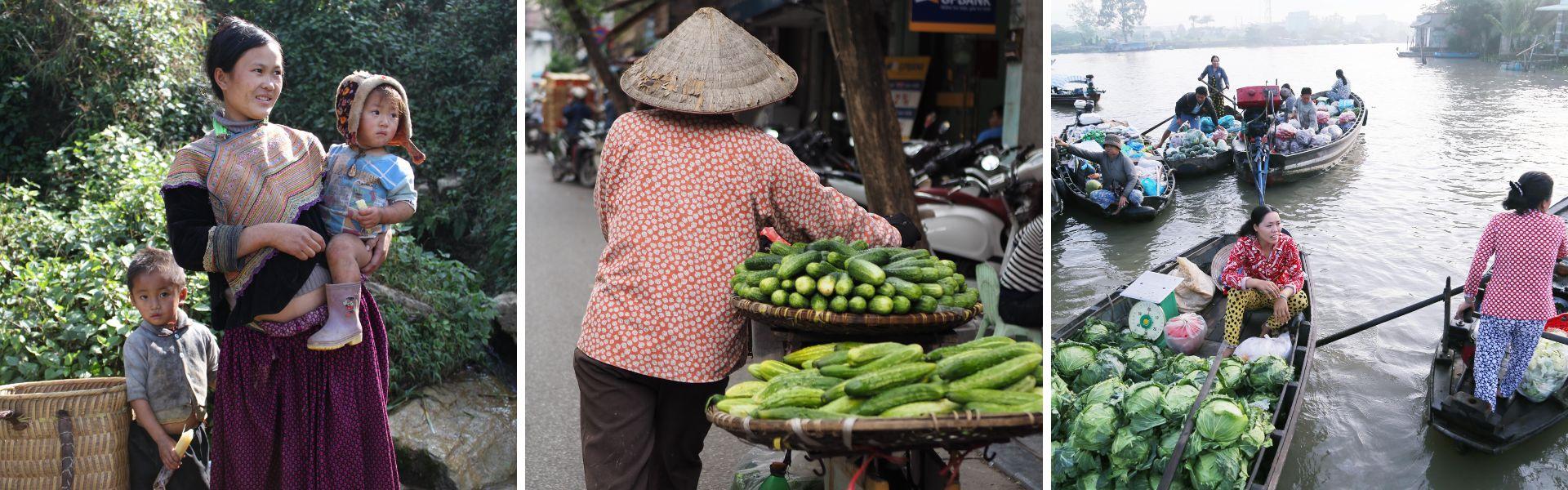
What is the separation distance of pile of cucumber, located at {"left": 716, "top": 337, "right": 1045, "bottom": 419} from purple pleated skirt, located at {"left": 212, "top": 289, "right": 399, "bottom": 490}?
4.41 feet

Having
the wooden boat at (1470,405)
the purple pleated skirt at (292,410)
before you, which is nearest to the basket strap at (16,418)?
the purple pleated skirt at (292,410)

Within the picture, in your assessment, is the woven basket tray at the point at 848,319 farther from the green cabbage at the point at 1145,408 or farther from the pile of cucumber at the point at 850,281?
the green cabbage at the point at 1145,408

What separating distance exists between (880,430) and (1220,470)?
155cm

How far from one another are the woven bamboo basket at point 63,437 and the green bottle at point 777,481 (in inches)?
88.0

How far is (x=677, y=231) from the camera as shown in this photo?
3.49m

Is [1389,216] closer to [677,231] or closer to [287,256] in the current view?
[677,231]

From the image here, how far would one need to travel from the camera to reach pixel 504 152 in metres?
4.73

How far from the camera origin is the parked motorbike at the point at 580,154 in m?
19.6

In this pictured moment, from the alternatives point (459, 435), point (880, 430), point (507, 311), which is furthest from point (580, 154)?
point (880, 430)

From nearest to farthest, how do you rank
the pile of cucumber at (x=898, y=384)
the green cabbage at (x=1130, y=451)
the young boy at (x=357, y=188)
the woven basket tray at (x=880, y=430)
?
1. the woven basket tray at (x=880, y=430)
2. the pile of cucumber at (x=898, y=384)
3. the young boy at (x=357, y=188)
4. the green cabbage at (x=1130, y=451)

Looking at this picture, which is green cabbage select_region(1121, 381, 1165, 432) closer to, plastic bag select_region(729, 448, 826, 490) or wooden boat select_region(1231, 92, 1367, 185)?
wooden boat select_region(1231, 92, 1367, 185)

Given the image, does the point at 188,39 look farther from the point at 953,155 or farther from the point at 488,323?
the point at 953,155

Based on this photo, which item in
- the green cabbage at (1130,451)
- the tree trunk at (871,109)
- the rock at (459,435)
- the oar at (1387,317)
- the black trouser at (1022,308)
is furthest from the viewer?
the tree trunk at (871,109)

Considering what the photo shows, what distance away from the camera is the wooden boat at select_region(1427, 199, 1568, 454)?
363cm
